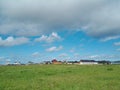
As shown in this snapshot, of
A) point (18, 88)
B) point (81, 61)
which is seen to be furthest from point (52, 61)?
point (18, 88)

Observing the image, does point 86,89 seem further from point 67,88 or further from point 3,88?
point 3,88

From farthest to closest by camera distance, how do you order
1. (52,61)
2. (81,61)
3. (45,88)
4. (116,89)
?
1. (81,61)
2. (52,61)
3. (45,88)
4. (116,89)

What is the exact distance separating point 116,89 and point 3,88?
9.65 meters

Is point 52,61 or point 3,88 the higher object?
point 52,61

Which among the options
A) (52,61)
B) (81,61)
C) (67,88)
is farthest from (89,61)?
(67,88)

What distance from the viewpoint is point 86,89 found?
17.6 meters

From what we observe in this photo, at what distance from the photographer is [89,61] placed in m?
183

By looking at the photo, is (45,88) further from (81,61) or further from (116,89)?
(81,61)

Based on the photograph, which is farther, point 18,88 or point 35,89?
point 18,88

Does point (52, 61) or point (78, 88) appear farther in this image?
point (52, 61)

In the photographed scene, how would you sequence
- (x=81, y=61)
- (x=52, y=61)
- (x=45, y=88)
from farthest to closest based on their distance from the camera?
(x=81, y=61) < (x=52, y=61) < (x=45, y=88)

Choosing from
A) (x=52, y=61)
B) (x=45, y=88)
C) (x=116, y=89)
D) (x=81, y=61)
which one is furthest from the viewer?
(x=81, y=61)

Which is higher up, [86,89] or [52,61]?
[52,61]

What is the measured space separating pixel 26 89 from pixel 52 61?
475 feet
